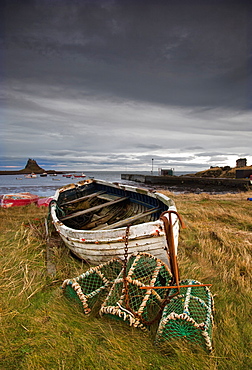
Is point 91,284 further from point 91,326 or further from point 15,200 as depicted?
point 15,200

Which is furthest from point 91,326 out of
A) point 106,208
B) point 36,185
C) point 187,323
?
point 36,185

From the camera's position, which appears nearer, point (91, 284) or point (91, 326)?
point (91, 326)

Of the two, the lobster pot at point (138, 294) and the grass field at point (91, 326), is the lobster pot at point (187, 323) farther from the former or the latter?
the lobster pot at point (138, 294)

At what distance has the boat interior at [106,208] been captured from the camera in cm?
529

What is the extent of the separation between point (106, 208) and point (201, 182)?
1373 inches

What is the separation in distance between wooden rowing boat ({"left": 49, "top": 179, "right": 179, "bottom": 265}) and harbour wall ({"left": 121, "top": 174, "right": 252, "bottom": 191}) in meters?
→ 21.7

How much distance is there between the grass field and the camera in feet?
6.93

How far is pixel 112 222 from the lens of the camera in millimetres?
6219

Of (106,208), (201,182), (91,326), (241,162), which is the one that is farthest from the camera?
(241,162)

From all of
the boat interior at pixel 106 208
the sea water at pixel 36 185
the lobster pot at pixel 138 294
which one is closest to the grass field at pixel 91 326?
the lobster pot at pixel 138 294

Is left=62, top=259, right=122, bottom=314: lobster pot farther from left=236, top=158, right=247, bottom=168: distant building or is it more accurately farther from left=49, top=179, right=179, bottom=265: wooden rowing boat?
left=236, top=158, right=247, bottom=168: distant building

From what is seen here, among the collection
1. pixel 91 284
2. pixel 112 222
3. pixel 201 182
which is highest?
pixel 201 182

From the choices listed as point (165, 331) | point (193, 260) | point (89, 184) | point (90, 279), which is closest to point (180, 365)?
point (165, 331)

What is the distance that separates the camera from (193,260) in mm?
4418
